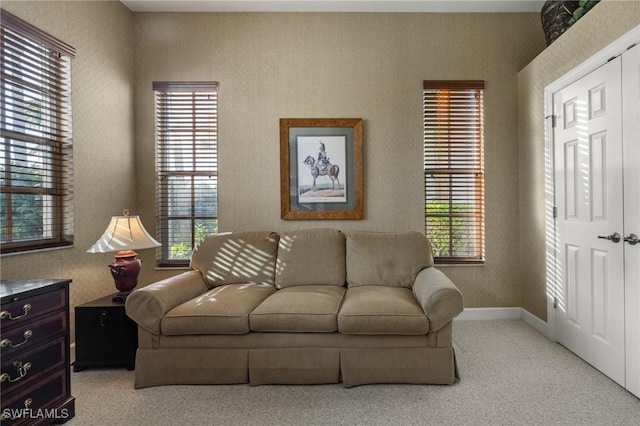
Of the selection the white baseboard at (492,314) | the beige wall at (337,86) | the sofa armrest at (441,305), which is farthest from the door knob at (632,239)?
the white baseboard at (492,314)

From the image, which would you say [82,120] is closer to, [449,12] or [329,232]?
[329,232]

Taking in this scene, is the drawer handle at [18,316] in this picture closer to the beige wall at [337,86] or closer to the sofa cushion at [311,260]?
the sofa cushion at [311,260]

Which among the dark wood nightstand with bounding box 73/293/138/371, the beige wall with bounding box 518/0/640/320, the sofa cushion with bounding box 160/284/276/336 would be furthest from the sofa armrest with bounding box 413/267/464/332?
the dark wood nightstand with bounding box 73/293/138/371

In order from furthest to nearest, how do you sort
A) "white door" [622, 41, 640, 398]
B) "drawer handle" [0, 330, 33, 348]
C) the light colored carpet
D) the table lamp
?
the table lamp → "white door" [622, 41, 640, 398] → the light colored carpet → "drawer handle" [0, 330, 33, 348]

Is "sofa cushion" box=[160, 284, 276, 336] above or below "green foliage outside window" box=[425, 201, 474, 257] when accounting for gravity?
below

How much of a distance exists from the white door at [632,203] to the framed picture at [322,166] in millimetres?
1991

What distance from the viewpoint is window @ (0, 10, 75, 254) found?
2.23 meters

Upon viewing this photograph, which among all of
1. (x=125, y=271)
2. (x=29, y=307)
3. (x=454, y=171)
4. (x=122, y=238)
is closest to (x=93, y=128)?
(x=122, y=238)

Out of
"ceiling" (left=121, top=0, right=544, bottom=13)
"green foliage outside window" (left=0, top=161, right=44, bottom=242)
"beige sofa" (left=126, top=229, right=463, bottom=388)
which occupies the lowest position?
"beige sofa" (left=126, top=229, right=463, bottom=388)

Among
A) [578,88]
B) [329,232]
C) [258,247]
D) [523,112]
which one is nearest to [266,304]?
[258,247]

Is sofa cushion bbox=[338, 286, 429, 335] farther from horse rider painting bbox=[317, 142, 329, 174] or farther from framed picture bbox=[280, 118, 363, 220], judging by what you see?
horse rider painting bbox=[317, 142, 329, 174]

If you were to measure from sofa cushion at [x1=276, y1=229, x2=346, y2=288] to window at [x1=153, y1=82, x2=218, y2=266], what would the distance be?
0.96m

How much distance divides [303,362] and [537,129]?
2.87 meters

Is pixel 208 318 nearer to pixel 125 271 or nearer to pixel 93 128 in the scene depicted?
pixel 125 271
